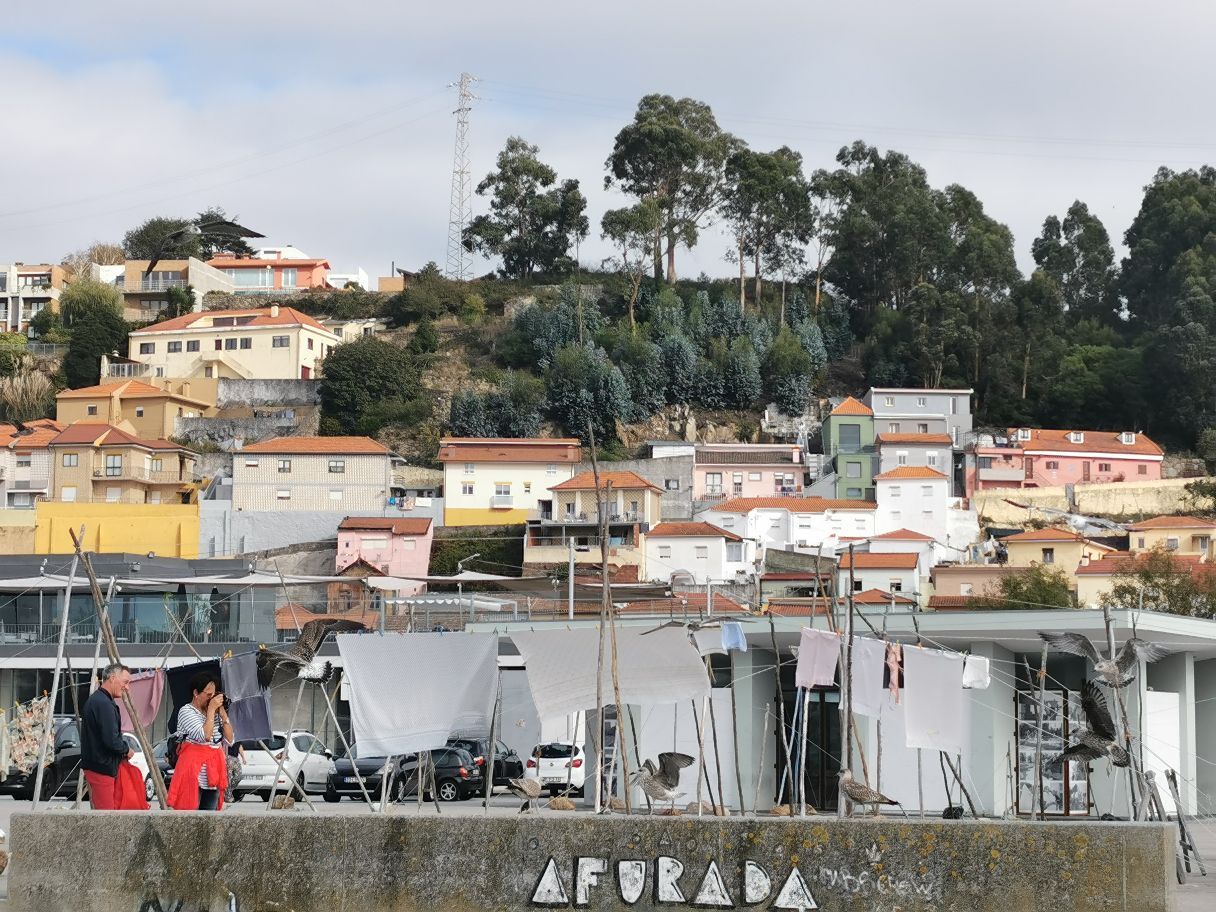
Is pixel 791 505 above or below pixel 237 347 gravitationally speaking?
below

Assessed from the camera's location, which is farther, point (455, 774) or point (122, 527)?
point (122, 527)

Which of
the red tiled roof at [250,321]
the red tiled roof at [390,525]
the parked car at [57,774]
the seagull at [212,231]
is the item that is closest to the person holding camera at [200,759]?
the parked car at [57,774]

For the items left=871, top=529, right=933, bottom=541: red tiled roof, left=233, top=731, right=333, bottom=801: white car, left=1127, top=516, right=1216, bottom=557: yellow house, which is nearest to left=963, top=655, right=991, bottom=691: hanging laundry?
left=233, top=731, right=333, bottom=801: white car

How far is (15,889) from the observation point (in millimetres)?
10781

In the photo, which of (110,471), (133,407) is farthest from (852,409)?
(133,407)

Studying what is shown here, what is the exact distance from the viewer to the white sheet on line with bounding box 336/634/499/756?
1459 centimetres

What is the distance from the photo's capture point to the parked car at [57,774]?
25.9 metres

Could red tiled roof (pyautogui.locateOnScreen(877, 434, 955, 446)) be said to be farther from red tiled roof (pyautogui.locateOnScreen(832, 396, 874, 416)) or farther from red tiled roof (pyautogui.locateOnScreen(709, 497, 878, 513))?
red tiled roof (pyautogui.locateOnScreen(709, 497, 878, 513))

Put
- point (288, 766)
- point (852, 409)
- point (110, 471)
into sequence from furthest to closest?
point (852, 409), point (110, 471), point (288, 766)

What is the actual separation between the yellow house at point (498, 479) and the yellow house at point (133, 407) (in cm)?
A: 1527

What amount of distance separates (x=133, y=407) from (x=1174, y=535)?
48.5 m

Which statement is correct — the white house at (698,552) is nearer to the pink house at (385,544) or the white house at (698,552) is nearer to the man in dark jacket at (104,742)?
the pink house at (385,544)

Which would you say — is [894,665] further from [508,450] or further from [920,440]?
[920,440]

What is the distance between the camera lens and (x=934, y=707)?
61.4 feet
